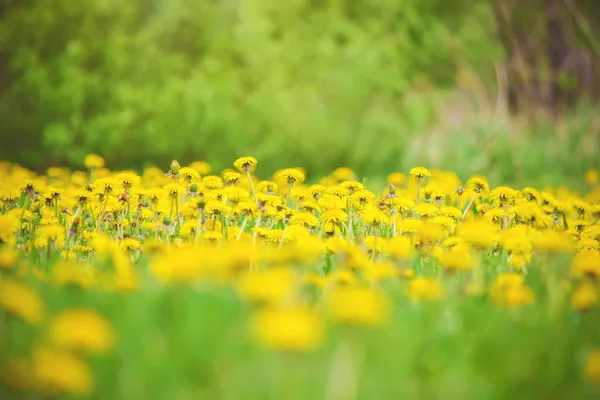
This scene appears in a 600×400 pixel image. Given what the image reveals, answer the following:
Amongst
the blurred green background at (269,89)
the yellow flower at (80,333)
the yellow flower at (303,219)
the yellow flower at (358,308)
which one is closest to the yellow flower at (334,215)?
the yellow flower at (303,219)

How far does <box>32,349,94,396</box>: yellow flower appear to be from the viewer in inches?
37.3

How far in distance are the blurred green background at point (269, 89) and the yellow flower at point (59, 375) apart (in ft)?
21.9

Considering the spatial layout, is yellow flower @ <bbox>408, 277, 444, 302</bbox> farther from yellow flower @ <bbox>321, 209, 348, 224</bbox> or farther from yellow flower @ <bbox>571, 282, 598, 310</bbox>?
yellow flower @ <bbox>321, 209, 348, 224</bbox>

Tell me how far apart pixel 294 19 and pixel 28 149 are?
4193 millimetres

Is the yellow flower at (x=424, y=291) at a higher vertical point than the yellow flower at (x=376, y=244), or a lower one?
lower

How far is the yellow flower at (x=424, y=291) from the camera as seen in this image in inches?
64.8

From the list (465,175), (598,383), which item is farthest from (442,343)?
(465,175)

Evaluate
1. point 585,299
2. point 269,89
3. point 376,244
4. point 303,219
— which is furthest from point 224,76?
point 585,299

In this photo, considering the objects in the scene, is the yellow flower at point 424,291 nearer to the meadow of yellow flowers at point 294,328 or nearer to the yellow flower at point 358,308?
the meadow of yellow flowers at point 294,328

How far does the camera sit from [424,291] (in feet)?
5.48

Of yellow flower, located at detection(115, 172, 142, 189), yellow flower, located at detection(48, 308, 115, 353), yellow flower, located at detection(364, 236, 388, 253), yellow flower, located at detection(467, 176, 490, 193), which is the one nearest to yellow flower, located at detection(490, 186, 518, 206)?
yellow flower, located at detection(467, 176, 490, 193)

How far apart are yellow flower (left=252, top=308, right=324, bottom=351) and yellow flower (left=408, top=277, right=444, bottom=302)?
2.27ft

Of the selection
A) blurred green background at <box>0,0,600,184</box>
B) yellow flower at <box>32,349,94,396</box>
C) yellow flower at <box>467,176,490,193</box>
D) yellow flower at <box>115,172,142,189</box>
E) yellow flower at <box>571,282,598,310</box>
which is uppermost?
blurred green background at <box>0,0,600,184</box>

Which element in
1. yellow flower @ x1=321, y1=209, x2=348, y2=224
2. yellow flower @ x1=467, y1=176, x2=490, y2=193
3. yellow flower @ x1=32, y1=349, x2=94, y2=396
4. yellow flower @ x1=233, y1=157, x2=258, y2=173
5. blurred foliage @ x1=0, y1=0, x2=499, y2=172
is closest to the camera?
yellow flower @ x1=32, y1=349, x2=94, y2=396
